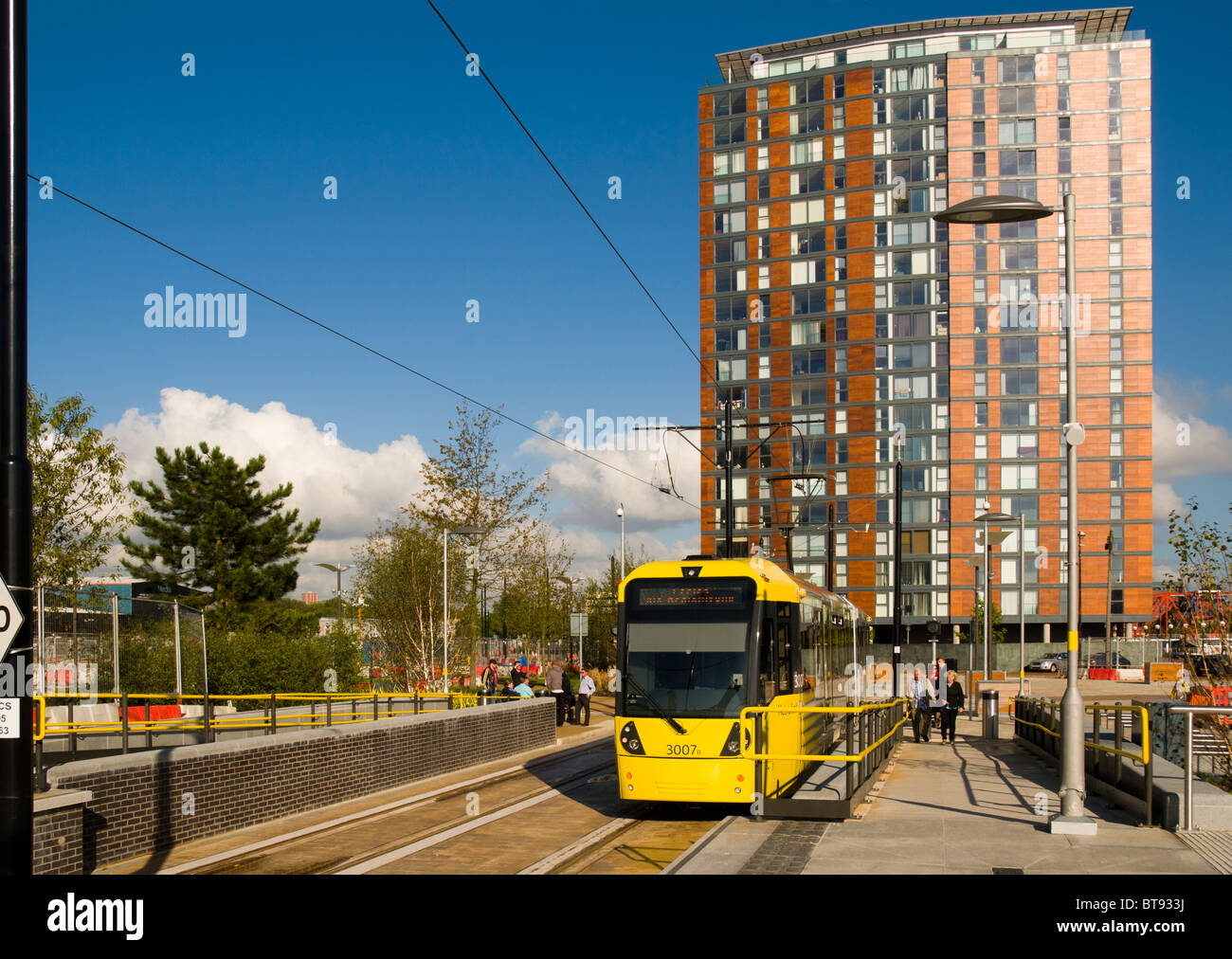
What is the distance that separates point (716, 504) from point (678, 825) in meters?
76.3

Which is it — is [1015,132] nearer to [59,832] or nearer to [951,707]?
[951,707]

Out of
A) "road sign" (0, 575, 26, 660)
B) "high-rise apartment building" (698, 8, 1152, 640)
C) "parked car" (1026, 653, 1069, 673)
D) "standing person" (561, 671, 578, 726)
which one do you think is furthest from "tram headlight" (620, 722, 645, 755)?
"parked car" (1026, 653, 1069, 673)

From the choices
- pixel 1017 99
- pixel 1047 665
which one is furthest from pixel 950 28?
pixel 1047 665

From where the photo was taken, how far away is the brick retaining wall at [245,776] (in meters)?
10.7

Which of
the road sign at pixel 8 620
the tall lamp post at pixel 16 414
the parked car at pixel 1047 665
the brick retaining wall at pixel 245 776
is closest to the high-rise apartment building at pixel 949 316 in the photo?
the parked car at pixel 1047 665

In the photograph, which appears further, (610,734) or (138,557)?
(138,557)

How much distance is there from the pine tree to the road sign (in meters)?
43.7

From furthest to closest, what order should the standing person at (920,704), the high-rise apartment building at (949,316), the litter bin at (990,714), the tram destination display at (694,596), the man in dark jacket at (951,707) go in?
the high-rise apartment building at (949,316)
the man in dark jacket at (951,707)
the litter bin at (990,714)
the standing person at (920,704)
the tram destination display at (694,596)

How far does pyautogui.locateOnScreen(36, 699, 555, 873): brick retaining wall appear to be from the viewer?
10.7 meters

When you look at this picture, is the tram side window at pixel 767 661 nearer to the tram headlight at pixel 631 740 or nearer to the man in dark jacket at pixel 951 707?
the tram headlight at pixel 631 740

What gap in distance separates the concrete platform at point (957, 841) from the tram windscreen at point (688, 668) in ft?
5.12
